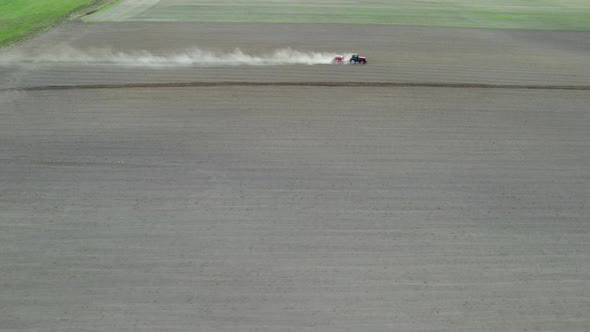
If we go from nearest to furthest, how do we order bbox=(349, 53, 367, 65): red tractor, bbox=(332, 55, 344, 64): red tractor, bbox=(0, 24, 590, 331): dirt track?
bbox=(0, 24, 590, 331): dirt track < bbox=(349, 53, 367, 65): red tractor < bbox=(332, 55, 344, 64): red tractor

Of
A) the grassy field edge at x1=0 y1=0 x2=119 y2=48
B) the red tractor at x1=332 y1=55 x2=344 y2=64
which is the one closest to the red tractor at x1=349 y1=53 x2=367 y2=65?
the red tractor at x1=332 y1=55 x2=344 y2=64

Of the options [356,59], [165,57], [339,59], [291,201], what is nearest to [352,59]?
[356,59]

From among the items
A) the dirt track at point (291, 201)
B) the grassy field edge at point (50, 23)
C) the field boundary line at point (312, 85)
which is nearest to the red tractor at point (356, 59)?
the dirt track at point (291, 201)

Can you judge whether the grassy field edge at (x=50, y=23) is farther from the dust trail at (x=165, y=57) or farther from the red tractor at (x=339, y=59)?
the red tractor at (x=339, y=59)

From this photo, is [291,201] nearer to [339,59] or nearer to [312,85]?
[312,85]

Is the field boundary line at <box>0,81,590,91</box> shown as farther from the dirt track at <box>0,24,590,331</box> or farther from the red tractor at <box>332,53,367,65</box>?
the red tractor at <box>332,53,367,65</box>

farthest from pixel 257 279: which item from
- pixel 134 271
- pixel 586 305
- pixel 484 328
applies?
pixel 586 305
